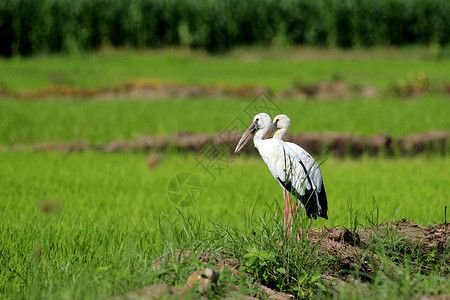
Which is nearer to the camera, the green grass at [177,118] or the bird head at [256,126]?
the bird head at [256,126]

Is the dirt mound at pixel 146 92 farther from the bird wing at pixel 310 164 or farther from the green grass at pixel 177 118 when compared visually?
the bird wing at pixel 310 164

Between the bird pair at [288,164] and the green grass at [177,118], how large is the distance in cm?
591

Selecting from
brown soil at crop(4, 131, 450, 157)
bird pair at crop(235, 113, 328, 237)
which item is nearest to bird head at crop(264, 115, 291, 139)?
bird pair at crop(235, 113, 328, 237)

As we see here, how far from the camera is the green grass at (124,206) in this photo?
3.56 metres

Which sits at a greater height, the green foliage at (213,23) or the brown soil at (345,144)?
the green foliage at (213,23)

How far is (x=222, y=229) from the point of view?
154 inches

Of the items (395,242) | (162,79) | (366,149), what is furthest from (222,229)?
(162,79)

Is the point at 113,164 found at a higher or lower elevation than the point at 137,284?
lower

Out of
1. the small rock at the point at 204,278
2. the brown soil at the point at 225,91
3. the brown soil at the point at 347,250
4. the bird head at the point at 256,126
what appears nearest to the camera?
the small rock at the point at 204,278

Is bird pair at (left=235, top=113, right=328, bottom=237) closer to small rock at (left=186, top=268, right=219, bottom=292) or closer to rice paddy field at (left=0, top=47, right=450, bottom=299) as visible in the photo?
rice paddy field at (left=0, top=47, right=450, bottom=299)

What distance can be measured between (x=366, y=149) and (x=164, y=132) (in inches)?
126

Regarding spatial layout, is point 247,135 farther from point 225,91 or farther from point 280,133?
point 225,91

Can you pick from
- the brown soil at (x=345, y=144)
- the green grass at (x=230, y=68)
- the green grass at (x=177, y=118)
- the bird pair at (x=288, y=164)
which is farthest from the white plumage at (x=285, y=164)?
the green grass at (x=230, y=68)

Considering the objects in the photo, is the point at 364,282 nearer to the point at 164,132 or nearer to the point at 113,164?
the point at 113,164
